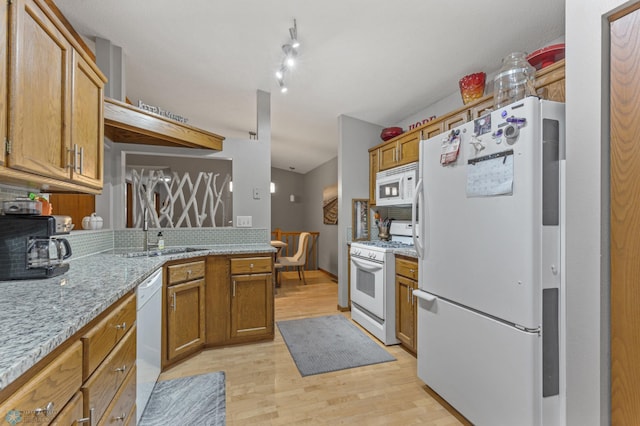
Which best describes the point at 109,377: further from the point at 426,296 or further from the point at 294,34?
the point at 294,34

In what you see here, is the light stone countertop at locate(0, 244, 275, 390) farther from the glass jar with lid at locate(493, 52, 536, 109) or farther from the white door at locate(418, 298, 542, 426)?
the glass jar with lid at locate(493, 52, 536, 109)

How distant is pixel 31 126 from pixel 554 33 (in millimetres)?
2907

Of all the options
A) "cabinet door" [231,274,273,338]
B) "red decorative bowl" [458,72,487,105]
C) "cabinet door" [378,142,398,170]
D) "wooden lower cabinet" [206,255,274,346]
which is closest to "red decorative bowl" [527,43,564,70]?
"red decorative bowl" [458,72,487,105]

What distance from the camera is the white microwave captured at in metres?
2.93

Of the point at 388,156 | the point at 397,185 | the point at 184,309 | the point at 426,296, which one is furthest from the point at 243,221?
the point at 426,296

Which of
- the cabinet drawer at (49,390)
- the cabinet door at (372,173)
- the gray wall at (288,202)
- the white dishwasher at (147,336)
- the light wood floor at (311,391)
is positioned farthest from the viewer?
the gray wall at (288,202)

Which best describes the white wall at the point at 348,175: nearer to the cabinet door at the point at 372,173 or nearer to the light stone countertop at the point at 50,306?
the cabinet door at the point at 372,173

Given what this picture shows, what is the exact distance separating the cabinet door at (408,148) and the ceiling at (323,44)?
442 millimetres

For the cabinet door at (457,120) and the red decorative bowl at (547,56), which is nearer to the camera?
the red decorative bowl at (547,56)

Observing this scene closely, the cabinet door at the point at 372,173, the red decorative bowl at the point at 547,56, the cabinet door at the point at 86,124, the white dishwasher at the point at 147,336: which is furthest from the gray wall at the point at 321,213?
the cabinet door at the point at 86,124

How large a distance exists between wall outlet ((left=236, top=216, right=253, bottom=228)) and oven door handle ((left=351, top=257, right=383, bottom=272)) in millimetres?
1225

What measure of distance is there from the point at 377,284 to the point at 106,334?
224cm

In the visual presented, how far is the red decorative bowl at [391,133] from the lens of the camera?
11.5 ft

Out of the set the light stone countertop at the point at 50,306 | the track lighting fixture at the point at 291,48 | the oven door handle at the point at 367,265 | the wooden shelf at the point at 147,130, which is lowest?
the oven door handle at the point at 367,265
